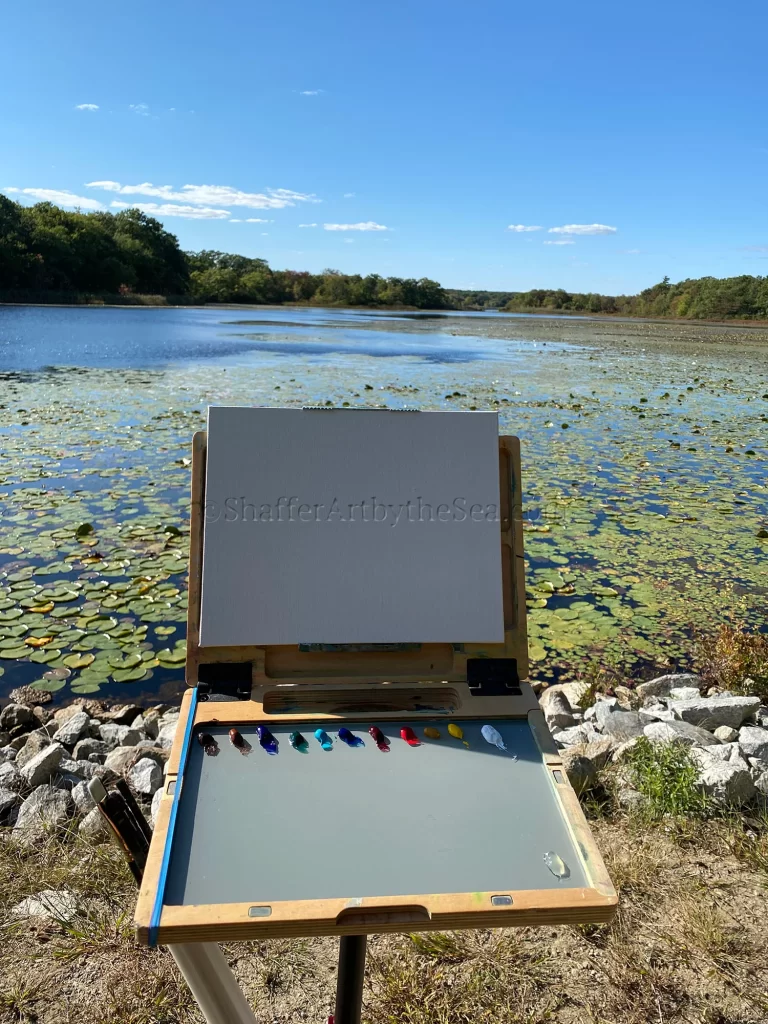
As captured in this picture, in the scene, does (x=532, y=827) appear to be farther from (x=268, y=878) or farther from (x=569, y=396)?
(x=569, y=396)

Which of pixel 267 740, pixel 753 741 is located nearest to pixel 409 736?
pixel 267 740

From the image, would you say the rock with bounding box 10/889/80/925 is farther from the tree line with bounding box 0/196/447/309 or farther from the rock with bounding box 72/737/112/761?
the tree line with bounding box 0/196/447/309

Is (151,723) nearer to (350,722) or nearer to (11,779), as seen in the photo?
(11,779)

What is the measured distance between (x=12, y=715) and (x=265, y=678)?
2.10 meters

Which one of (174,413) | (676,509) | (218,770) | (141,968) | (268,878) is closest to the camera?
(268,878)

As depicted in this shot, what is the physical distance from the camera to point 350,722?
1.41 meters

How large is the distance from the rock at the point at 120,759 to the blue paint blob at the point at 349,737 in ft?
5.06

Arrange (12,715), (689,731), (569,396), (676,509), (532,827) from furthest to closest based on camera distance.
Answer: (569,396) → (676,509) → (12,715) → (689,731) → (532,827)

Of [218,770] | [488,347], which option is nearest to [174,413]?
[218,770]

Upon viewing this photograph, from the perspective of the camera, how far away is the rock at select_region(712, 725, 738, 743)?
2709 millimetres

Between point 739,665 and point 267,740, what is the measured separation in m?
2.69

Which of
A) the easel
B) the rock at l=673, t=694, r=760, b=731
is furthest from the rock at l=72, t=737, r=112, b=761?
the rock at l=673, t=694, r=760, b=731

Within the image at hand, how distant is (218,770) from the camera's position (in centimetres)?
126

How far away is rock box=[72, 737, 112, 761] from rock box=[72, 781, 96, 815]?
35cm
